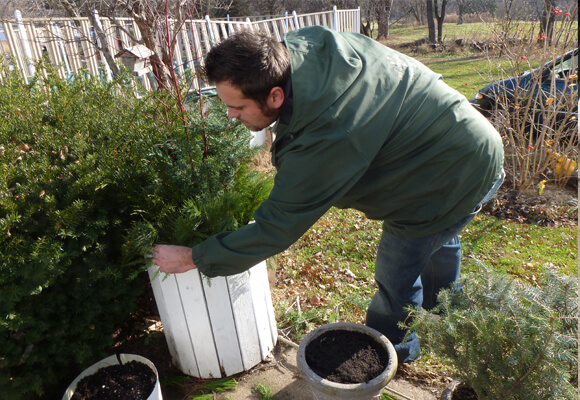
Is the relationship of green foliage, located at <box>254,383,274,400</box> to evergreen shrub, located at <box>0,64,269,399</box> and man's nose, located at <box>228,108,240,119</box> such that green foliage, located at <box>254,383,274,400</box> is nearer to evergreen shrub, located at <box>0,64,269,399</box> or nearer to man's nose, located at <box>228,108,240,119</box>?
evergreen shrub, located at <box>0,64,269,399</box>

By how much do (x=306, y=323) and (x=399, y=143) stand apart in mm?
1712

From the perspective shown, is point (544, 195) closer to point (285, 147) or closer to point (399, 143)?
point (399, 143)

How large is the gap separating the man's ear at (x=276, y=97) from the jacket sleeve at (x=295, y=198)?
0.67 ft

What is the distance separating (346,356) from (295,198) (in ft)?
3.13

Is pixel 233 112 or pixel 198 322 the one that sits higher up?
pixel 233 112

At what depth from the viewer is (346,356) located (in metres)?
2.17

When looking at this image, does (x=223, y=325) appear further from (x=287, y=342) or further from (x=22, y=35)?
(x=22, y=35)

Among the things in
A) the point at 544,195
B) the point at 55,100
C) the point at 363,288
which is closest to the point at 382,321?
the point at 363,288

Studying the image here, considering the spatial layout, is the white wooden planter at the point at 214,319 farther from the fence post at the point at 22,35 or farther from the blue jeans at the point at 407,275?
the fence post at the point at 22,35

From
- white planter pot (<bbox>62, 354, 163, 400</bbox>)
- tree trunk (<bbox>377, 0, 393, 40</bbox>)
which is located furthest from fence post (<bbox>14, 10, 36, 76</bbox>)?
tree trunk (<bbox>377, 0, 393, 40</bbox>)

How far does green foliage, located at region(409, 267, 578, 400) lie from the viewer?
5.22 feet

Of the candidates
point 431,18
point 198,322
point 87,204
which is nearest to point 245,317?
point 198,322

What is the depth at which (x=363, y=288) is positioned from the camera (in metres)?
3.61

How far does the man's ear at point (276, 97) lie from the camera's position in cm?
176
